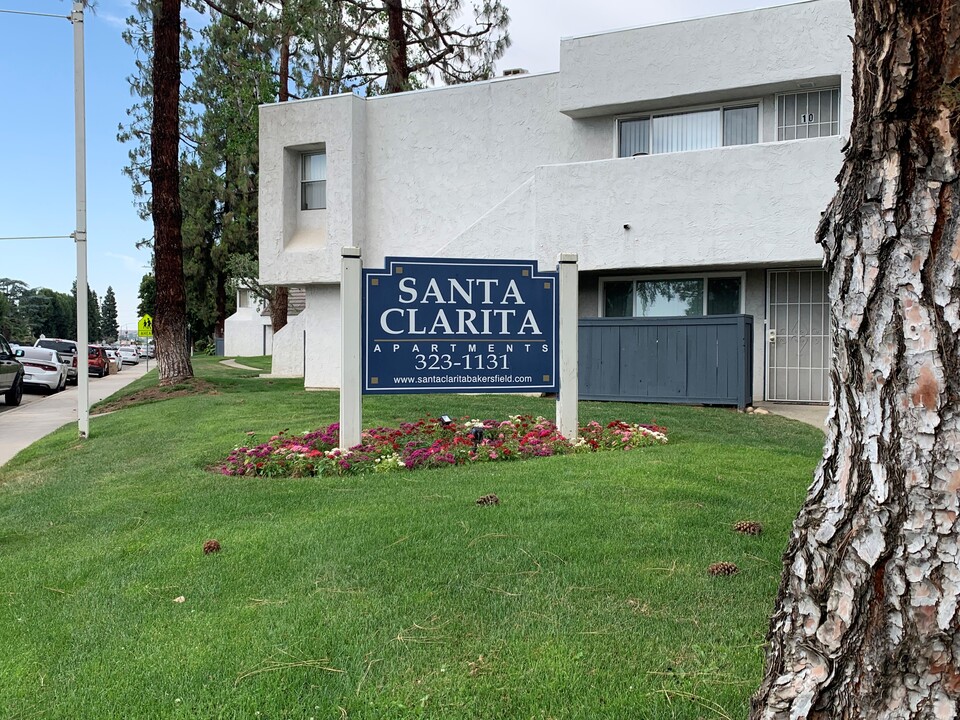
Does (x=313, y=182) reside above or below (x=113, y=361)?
above

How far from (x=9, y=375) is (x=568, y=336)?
57.0 feet

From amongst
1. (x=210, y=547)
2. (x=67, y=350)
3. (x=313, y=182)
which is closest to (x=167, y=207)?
(x=313, y=182)

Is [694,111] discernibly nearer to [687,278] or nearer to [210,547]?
[687,278]

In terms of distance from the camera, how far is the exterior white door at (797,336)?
48.5ft

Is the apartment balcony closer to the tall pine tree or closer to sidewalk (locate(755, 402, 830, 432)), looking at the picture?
sidewalk (locate(755, 402, 830, 432))

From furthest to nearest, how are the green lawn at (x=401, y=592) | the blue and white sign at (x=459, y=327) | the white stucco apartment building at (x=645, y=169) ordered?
the white stucco apartment building at (x=645, y=169), the blue and white sign at (x=459, y=327), the green lawn at (x=401, y=592)

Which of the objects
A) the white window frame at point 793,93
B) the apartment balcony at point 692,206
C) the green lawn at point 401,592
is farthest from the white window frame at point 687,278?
the green lawn at point 401,592

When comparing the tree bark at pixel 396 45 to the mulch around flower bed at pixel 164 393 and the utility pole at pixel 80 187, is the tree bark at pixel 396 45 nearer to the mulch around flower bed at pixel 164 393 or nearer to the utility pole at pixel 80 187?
the mulch around flower bed at pixel 164 393

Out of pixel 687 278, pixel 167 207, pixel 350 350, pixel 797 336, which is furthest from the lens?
pixel 167 207

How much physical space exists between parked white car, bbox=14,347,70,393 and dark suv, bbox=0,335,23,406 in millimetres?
3631

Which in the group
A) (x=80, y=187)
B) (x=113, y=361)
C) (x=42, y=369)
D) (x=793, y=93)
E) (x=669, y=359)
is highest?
(x=793, y=93)

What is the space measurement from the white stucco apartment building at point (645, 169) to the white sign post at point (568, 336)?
6.09 metres

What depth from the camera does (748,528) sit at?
505 cm

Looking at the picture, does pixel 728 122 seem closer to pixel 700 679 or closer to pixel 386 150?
pixel 386 150
